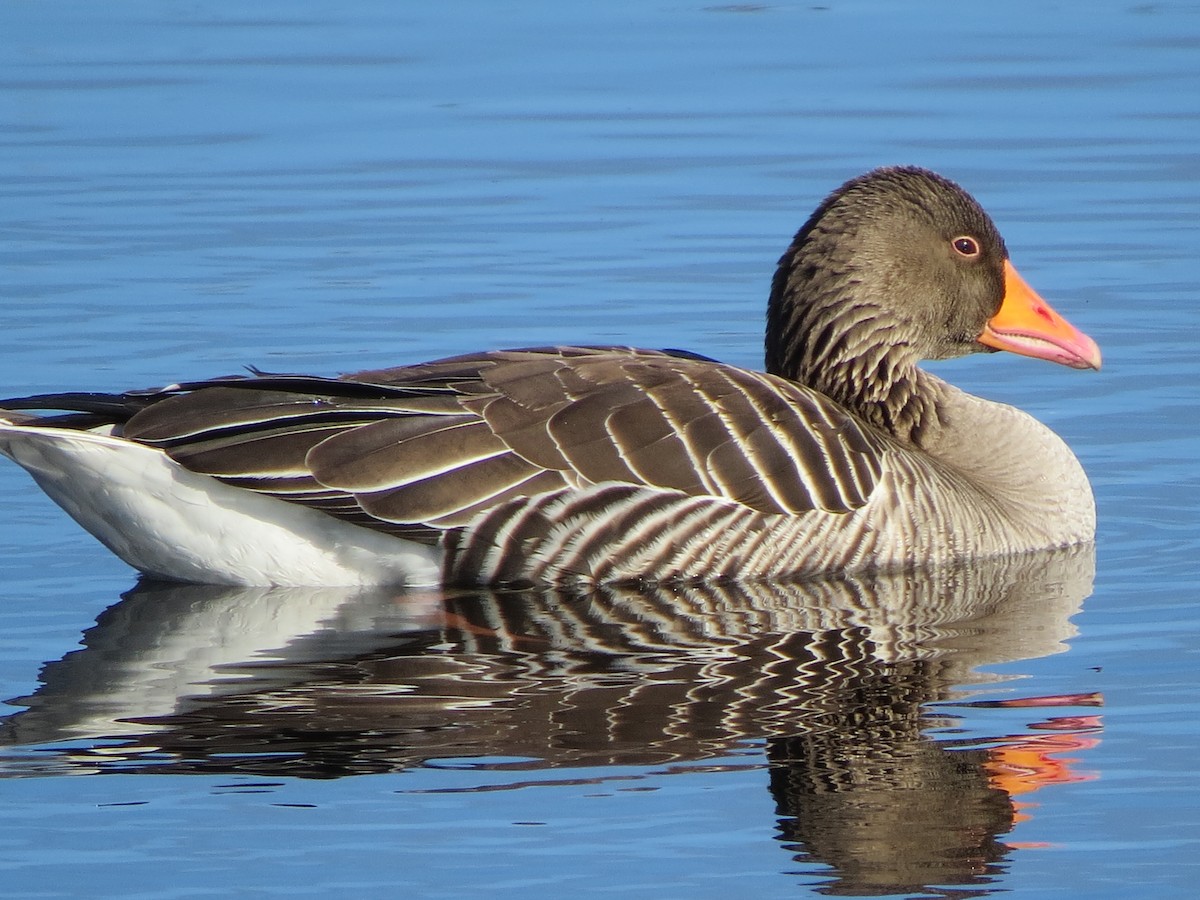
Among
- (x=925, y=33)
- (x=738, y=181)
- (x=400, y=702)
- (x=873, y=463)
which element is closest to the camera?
(x=400, y=702)

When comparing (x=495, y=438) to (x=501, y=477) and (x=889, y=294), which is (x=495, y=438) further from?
(x=889, y=294)

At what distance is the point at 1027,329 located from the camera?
11.9 meters

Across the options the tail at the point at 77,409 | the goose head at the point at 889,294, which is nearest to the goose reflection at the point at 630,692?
the tail at the point at 77,409

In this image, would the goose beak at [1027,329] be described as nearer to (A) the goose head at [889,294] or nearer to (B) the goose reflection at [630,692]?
(A) the goose head at [889,294]

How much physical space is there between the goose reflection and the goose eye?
1723mm

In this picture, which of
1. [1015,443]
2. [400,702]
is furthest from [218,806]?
[1015,443]

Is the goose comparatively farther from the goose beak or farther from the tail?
the goose beak

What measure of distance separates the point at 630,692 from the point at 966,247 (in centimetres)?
396

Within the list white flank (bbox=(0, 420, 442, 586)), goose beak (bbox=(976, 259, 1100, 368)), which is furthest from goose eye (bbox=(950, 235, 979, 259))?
white flank (bbox=(0, 420, 442, 586))

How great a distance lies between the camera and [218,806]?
757cm

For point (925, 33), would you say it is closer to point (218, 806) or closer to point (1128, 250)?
point (1128, 250)

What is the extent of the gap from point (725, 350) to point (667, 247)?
2.36 m

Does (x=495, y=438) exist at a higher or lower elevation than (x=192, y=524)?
higher

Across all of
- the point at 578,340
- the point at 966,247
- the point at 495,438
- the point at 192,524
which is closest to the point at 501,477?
the point at 495,438
